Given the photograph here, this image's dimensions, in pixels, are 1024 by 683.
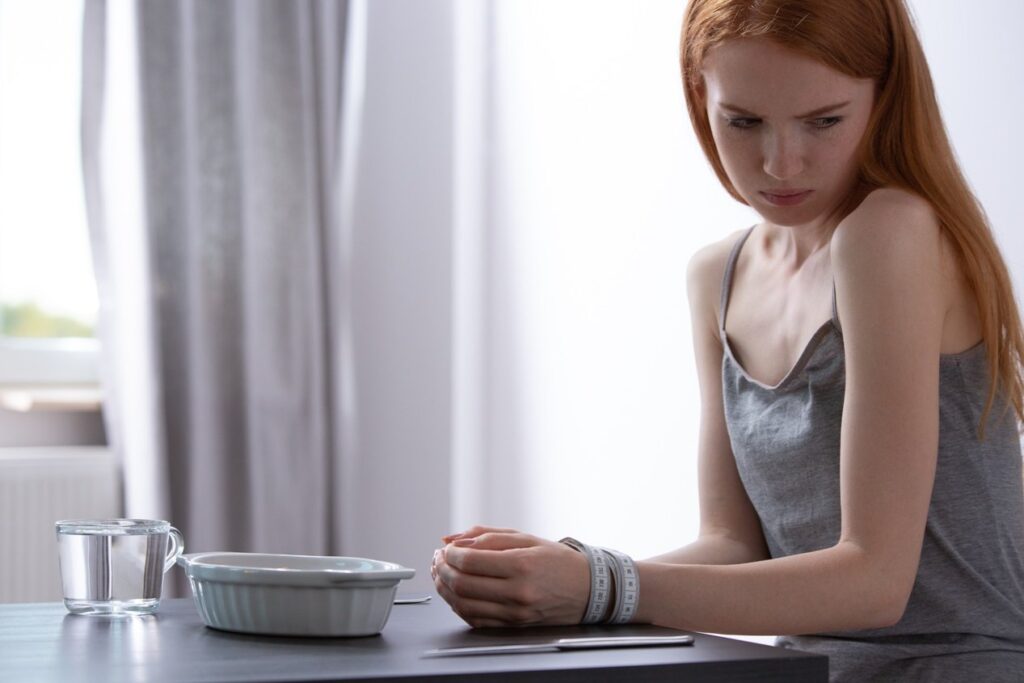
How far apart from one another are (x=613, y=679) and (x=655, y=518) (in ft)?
4.39

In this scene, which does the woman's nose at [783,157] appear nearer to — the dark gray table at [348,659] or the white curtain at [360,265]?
the dark gray table at [348,659]

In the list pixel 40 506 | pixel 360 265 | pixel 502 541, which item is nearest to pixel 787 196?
pixel 502 541

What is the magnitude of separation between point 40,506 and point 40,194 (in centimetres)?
72

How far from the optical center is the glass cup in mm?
933

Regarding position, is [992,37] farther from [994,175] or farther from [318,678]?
[318,678]

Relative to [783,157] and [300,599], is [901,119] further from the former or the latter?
[300,599]

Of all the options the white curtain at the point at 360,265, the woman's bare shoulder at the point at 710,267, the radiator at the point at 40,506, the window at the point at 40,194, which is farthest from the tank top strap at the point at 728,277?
the window at the point at 40,194

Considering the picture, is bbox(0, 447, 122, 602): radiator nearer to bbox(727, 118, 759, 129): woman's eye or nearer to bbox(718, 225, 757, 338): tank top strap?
bbox(718, 225, 757, 338): tank top strap

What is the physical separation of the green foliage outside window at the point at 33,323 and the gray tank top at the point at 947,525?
2.14 meters

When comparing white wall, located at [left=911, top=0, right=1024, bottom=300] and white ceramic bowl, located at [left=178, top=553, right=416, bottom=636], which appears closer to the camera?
white ceramic bowl, located at [left=178, top=553, right=416, bottom=636]

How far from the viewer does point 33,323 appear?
9.36ft

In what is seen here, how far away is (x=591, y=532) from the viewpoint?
228 centimetres

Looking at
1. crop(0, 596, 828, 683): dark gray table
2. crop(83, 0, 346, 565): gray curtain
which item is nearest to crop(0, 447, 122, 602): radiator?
crop(83, 0, 346, 565): gray curtain

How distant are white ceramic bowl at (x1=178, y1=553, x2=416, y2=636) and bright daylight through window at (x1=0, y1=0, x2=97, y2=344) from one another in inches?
83.4
